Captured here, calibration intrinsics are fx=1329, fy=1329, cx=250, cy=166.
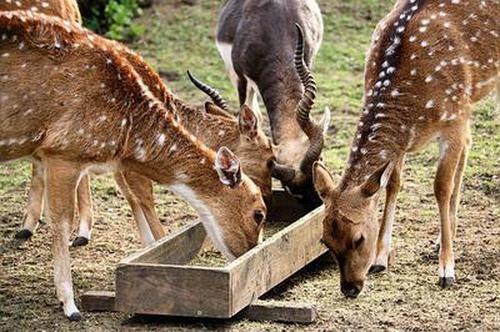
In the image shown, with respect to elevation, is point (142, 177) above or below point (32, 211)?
above

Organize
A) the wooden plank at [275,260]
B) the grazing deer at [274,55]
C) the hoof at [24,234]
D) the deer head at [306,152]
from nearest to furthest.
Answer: the wooden plank at [275,260]
the deer head at [306,152]
the hoof at [24,234]
the grazing deer at [274,55]

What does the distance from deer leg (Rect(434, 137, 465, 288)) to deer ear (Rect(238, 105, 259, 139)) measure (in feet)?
5.04

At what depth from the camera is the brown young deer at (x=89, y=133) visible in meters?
8.11

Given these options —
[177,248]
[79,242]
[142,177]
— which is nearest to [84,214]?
[79,242]

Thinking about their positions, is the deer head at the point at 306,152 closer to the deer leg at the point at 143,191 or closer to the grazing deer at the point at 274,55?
the grazing deer at the point at 274,55

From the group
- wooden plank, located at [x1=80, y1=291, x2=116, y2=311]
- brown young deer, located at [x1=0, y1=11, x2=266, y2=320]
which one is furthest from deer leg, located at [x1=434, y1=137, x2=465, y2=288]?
wooden plank, located at [x1=80, y1=291, x2=116, y2=311]

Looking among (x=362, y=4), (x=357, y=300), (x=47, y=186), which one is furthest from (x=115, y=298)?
(x=362, y=4)

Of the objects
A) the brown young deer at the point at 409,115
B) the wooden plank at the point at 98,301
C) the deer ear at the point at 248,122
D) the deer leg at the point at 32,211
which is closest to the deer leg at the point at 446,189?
the brown young deer at the point at 409,115

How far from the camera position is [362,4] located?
55.4 feet

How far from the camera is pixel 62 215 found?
8266mm

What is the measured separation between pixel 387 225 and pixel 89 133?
234 cm

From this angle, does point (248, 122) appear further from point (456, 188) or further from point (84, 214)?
point (456, 188)

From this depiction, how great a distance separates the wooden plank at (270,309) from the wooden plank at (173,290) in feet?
1.10

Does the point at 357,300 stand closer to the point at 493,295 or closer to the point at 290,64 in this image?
the point at 493,295
